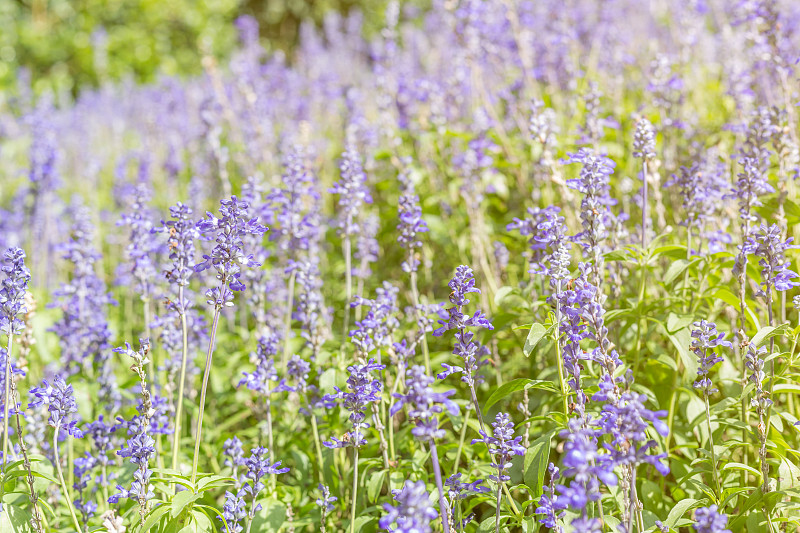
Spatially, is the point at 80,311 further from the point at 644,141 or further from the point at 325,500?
the point at 644,141

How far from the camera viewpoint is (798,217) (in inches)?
144

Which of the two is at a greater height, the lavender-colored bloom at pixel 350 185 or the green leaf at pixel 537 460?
the lavender-colored bloom at pixel 350 185

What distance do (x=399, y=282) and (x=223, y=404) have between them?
1.59 m

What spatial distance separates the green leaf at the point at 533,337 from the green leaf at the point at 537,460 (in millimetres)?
359

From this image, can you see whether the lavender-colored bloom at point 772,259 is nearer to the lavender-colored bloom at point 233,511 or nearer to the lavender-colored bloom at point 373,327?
the lavender-colored bloom at point 373,327

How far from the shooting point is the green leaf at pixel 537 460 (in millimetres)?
2590

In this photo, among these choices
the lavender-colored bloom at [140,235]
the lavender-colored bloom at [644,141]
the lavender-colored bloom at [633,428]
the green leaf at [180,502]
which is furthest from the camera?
the lavender-colored bloom at [140,235]

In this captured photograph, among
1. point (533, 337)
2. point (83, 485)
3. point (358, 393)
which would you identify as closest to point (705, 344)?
point (533, 337)

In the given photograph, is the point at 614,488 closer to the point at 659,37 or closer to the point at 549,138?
the point at 549,138

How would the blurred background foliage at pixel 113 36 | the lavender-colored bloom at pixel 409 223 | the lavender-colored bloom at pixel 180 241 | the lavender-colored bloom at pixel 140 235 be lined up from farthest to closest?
1. the blurred background foliage at pixel 113 36
2. the lavender-colored bloom at pixel 140 235
3. the lavender-colored bloom at pixel 409 223
4. the lavender-colored bloom at pixel 180 241

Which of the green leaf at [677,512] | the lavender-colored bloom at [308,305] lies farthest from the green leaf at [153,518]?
the green leaf at [677,512]

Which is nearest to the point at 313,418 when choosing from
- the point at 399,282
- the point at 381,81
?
the point at 399,282

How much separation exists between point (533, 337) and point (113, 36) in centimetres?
1958

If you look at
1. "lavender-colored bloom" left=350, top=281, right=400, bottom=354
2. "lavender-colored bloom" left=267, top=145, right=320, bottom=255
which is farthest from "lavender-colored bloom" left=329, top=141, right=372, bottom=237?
"lavender-colored bloom" left=350, top=281, right=400, bottom=354
